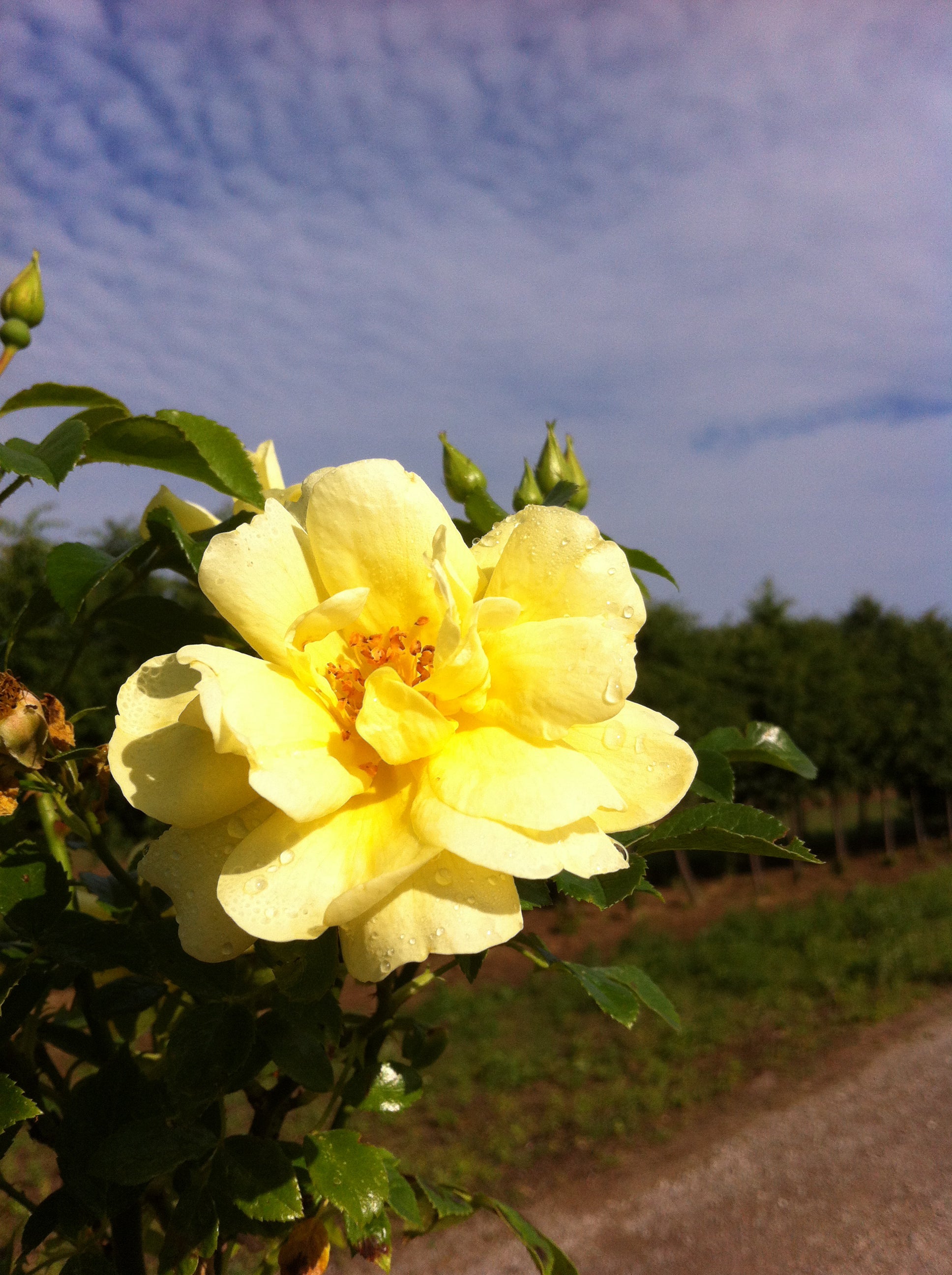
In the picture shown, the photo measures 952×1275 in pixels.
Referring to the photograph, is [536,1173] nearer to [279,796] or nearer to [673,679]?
[279,796]

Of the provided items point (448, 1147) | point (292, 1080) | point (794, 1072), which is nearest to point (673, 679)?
point (794, 1072)

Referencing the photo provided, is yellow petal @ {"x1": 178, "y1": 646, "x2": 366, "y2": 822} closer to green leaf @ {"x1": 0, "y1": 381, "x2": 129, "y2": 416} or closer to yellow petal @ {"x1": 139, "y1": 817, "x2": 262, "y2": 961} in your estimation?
yellow petal @ {"x1": 139, "y1": 817, "x2": 262, "y2": 961}

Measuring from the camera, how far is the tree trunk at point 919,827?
1245 cm

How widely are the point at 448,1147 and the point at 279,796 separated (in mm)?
5808

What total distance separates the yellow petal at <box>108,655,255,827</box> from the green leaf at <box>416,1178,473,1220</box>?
63cm

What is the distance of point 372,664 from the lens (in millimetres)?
747

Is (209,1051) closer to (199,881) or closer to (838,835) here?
(199,881)

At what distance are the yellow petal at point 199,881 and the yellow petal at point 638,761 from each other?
26cm

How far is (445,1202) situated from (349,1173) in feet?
0.89

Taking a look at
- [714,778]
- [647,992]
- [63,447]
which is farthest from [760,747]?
[63,447]

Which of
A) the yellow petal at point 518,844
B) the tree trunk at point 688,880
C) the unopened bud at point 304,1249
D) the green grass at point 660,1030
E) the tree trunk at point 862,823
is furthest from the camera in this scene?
the tree trunk at point 862,823

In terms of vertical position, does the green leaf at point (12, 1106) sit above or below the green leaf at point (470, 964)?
below

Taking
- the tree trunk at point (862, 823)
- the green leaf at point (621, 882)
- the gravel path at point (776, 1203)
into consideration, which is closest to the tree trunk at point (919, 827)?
the tree trunk at point (862, 823)

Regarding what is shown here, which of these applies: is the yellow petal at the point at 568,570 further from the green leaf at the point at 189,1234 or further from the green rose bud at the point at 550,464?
the green leaf at the point at 189,1234
